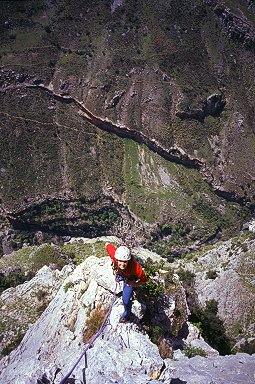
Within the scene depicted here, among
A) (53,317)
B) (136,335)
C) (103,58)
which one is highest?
(136,335)

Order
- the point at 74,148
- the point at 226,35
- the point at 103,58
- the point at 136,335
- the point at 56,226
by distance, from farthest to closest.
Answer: the point at 226,35 < the point at 103,58 < the point at 74,148 < the point at 56,226 < the point at 136,335

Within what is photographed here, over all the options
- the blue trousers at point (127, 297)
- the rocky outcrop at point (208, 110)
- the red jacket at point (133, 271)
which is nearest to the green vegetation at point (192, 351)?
the blue trousers at point (127, 297)

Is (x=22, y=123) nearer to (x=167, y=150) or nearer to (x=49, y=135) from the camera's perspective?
(x=49, y=135)

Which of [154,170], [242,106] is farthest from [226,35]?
[154,170]

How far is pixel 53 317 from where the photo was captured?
30.7m

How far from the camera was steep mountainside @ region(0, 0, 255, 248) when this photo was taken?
110062mm

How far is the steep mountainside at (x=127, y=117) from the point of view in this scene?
4333 inches

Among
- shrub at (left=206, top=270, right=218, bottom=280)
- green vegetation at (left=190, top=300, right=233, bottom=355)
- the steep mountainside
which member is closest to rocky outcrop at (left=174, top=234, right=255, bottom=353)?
shrub at (left=206, top=270, right=218, bottom=280)

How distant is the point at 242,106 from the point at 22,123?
62.0 meters

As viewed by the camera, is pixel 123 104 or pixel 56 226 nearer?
pixel 56 226

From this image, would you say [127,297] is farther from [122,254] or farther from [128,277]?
[122,254]

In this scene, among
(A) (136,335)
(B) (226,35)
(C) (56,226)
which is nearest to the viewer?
(A) (136,335)

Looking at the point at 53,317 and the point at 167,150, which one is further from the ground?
the point at 53,317

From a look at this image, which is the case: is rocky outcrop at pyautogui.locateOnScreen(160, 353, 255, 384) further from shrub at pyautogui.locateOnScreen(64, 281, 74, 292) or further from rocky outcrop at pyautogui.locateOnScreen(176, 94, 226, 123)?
rocky outcrop at pyautogui.locateOnScreen(176, 94, 226, 123)
